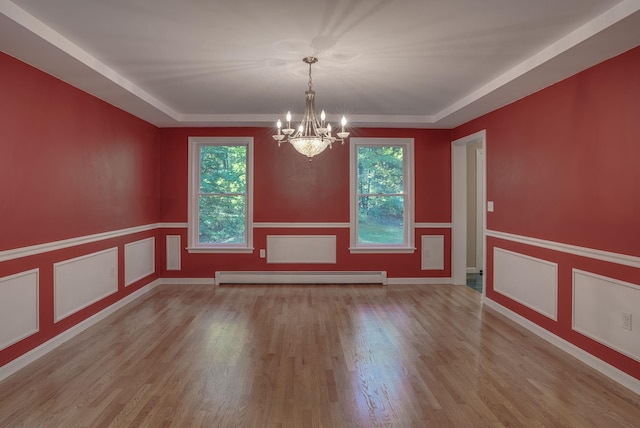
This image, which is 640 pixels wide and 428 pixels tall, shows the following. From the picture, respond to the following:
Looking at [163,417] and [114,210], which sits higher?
[114,210]

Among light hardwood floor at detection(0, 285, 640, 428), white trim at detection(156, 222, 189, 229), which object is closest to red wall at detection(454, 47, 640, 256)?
light hardwood floor at detection(0, 285, 640, 428)

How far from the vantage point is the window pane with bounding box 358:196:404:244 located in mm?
5941

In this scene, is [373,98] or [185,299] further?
[185,299]

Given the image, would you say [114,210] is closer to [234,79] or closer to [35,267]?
[35,267]

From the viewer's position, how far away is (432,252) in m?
5.91

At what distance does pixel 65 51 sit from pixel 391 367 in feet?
11.5

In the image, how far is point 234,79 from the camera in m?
3.78

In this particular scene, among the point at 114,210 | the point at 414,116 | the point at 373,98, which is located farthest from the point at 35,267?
the point at 414,116

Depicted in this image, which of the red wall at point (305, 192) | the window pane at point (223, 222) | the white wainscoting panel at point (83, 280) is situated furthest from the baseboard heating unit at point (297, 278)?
the white wainscoting panel at point (83, 280)

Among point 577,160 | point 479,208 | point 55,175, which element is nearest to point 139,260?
point 55,175

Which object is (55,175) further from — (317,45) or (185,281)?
(185,281)

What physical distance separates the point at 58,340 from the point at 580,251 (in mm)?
4731

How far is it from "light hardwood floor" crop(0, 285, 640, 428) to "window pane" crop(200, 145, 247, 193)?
218 cm

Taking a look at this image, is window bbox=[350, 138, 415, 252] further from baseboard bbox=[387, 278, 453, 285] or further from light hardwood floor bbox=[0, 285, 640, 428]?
light hardwood floor bbox=[0, 285, 640, 428]
